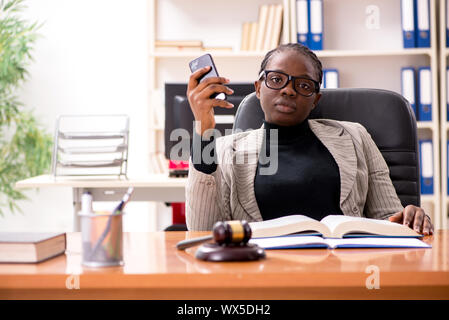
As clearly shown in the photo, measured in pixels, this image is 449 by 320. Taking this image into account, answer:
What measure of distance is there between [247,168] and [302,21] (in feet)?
7.15

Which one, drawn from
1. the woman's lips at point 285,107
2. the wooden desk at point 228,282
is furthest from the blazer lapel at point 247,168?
the wooden desk at point 228,282

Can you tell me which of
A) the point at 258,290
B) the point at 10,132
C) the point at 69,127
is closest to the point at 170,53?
the point at 69,127

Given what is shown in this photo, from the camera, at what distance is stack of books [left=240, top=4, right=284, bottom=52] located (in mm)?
3729

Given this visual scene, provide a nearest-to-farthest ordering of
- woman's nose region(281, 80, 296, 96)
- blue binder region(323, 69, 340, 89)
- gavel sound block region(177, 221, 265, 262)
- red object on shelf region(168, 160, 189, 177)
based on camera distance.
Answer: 1. gavel sound block region(177, 221, 265, 262)
2. woman's nose region(281, 80, 296, 96)
3. red object on shelf region(168, 160, 189, 177)
4. blue binder region(323, 69, 340, 89)

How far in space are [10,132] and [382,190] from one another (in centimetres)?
314

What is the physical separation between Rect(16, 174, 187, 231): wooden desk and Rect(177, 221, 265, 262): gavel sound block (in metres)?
1.66

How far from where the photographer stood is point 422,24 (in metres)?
3.59

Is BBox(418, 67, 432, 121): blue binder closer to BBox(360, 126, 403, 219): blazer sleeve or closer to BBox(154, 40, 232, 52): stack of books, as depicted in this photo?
BBox(154, 40, 232, 52): stack of books

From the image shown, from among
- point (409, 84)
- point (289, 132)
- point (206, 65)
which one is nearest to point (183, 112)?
point (289, 132)

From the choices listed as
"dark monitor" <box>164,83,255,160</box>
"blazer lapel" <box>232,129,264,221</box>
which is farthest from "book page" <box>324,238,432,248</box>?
"dark monitor" <box>164,83,255,160</box>

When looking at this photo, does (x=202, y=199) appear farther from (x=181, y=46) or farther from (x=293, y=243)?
(x=181, y=46)

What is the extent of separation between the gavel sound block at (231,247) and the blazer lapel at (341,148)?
70cm

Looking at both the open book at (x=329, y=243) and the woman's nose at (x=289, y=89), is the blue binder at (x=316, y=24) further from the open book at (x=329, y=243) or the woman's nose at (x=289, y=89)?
the open book at (x=329, y=243)
